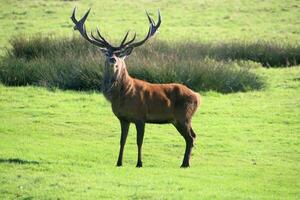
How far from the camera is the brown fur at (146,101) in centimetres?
1571

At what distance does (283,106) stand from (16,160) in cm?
1044

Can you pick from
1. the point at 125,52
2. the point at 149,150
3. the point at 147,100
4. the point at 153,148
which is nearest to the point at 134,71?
the point at 153,148

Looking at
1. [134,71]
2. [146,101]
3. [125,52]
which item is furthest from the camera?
[134,71]

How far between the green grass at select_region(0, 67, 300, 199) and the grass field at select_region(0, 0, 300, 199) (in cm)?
2

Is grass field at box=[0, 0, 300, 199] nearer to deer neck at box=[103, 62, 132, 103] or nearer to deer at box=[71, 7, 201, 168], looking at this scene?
deer at box=[71, 7, 201, 168]

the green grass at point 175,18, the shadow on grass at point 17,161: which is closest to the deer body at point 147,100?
the shadow on grass at point 17,161

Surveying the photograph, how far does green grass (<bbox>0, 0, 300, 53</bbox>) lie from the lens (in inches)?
1560

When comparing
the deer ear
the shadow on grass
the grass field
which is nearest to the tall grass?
the grass field

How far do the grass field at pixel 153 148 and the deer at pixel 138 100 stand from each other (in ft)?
2.54

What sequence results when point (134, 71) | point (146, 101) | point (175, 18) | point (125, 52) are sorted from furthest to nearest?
point (175, 18) → point (134, 71) → point (146, 101) → point (125, 52)

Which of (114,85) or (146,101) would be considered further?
(146,101)

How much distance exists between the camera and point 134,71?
26500 millimetres

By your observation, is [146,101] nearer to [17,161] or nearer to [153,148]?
[153,148]

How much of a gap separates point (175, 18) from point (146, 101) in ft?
96.9
